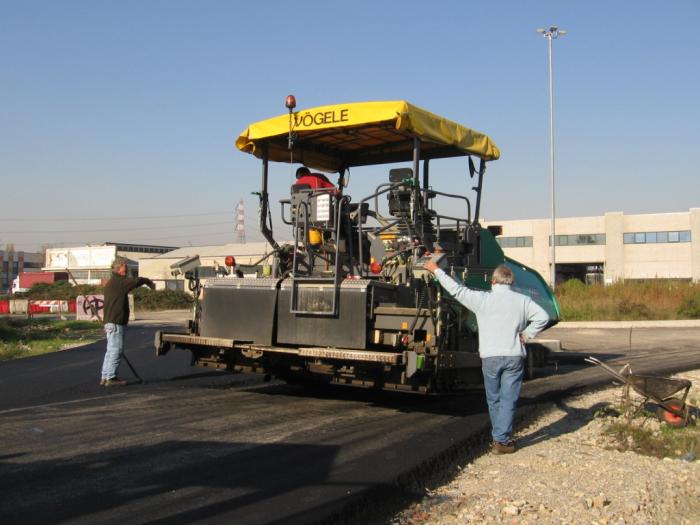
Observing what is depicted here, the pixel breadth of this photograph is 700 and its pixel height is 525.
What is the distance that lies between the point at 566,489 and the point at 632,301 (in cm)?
2364

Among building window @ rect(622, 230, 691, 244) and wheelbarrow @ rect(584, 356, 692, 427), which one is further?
building window @ rect(622, 230, 691, 244)

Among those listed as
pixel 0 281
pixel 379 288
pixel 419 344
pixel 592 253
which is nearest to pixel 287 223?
pixel 379 288

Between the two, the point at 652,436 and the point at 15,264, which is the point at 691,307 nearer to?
the point at 652,436

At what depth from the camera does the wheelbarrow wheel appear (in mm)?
6898

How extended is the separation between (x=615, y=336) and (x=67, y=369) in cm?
1489

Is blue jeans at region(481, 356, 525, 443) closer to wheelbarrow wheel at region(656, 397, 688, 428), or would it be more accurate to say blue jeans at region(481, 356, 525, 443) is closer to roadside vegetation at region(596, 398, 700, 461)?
roadside vegetation at region(596, 398, 700, 461)

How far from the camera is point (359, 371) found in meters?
6.91

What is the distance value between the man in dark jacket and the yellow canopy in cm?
231

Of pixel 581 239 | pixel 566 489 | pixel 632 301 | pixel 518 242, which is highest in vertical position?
pixel 581 239

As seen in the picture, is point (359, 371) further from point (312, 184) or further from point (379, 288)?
point (312, 184)

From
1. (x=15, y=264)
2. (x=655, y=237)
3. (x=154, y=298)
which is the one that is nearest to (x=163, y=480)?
(x=154, y=298)

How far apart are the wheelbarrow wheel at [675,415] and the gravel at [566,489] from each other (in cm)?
85

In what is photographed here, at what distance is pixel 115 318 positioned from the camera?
877 cm

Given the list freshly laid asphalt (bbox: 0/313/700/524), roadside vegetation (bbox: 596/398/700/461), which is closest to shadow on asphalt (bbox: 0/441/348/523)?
freshly laid asphalt (bbox: 0/313/700/524)
